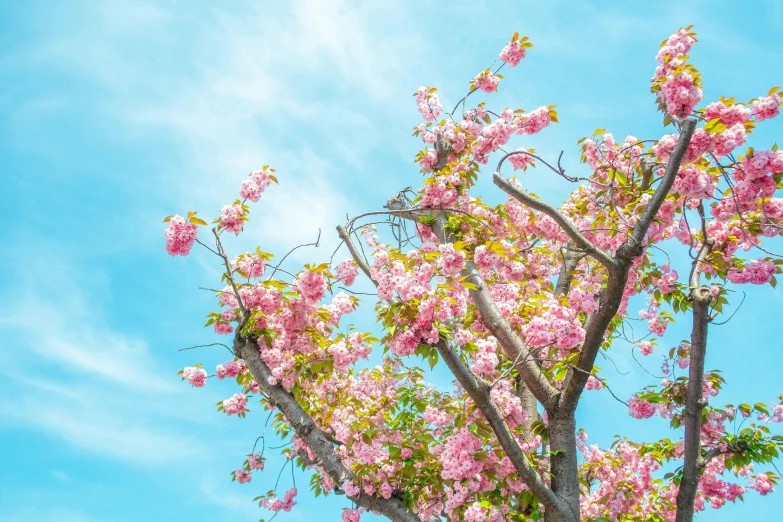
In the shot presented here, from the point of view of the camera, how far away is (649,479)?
7117 mm

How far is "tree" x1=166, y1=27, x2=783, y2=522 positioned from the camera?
15.7 feet

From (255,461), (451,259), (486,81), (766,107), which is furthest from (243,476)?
(766,107)

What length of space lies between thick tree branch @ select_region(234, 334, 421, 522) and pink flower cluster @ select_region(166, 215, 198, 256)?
1072mm

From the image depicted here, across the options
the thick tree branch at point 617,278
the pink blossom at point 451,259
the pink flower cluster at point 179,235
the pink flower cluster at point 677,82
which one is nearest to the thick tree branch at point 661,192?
the thick tree branch at point 617,278

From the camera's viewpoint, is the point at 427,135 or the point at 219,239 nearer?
the point at 219,239

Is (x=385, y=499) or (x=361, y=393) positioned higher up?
(x=361, y=393)

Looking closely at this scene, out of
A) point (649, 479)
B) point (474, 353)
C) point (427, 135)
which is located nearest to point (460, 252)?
point (474, 353)

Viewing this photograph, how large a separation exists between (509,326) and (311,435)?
2.25 meters

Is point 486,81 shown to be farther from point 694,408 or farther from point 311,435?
point 311,435

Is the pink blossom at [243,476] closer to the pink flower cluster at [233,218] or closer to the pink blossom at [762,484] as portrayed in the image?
the pink flower cluster at [233,218]

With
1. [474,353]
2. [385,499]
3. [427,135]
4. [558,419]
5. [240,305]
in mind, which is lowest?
[385,499]

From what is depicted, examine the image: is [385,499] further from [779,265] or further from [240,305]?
[779,265]

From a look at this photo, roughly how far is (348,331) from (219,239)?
1.68m

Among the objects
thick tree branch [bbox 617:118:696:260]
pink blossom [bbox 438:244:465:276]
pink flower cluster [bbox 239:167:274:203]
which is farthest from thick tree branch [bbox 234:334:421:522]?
thick tree branch [bbox 617:118:696:260]
